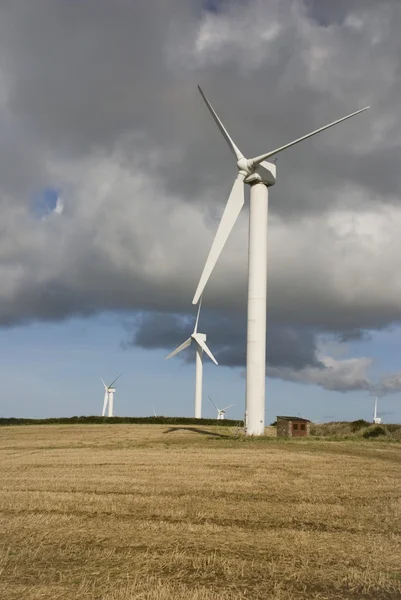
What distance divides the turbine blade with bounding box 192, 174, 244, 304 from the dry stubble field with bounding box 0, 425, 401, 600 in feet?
78.8

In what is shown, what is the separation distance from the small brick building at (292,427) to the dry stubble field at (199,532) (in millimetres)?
29704

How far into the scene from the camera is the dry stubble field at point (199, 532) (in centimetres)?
1061

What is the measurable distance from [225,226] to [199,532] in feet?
137

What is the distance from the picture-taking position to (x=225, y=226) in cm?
5447

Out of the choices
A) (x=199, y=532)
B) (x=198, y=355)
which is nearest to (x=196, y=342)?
(x=198, y=355)

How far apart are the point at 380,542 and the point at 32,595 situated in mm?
7723

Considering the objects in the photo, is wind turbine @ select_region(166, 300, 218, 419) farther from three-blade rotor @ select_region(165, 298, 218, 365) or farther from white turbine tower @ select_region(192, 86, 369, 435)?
white turbine tower @ select_region(192, 86, 369, 435)

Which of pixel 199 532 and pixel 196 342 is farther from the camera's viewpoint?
pixel 196 342

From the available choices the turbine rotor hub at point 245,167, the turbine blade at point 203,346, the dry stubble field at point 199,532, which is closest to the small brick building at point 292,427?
the turbine rotor hub at point 245,167

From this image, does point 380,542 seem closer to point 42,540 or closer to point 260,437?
→ point 42,540

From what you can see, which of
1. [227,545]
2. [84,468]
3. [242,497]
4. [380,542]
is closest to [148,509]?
[242,497]

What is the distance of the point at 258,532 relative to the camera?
48.2ft

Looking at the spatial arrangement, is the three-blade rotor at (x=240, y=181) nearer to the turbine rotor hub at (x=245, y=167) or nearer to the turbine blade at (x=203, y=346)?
the turbine rotor hub at (x=245, y=167)

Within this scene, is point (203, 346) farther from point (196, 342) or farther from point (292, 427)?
point (292, 427)
